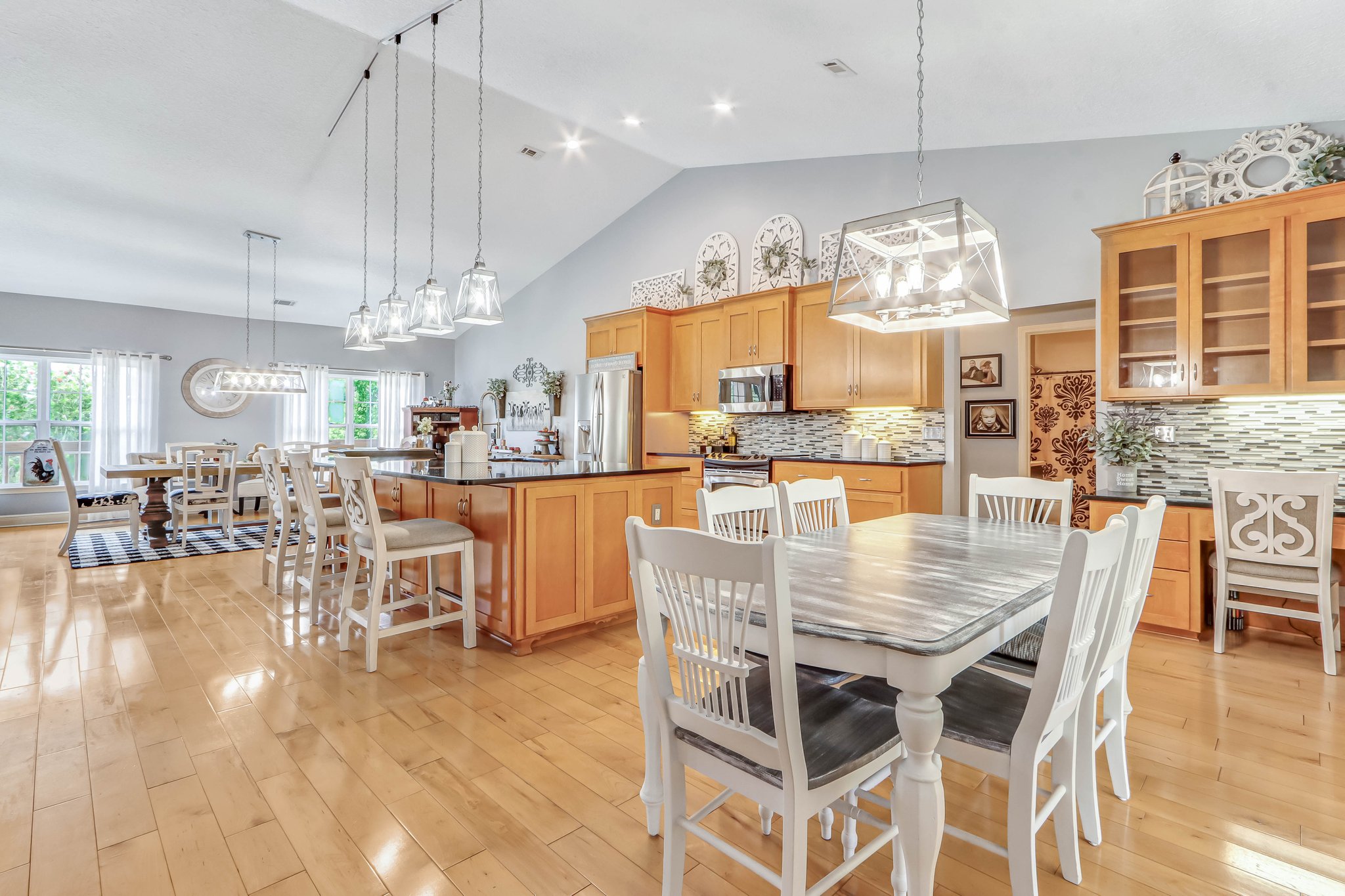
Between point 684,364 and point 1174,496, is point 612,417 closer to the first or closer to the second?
point 684,364

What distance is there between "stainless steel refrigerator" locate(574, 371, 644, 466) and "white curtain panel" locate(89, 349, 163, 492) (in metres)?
5.60

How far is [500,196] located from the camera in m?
6.23

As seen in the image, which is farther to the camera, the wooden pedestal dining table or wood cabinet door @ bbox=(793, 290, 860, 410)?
wood cabinet door @ bbox=(793, 290, 860, 410)

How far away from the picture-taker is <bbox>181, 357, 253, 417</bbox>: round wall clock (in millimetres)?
8211

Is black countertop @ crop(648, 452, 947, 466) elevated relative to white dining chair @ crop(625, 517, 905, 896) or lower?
elevated

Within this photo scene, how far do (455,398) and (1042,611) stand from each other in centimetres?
977

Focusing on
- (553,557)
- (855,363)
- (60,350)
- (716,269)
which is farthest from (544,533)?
(60,350)

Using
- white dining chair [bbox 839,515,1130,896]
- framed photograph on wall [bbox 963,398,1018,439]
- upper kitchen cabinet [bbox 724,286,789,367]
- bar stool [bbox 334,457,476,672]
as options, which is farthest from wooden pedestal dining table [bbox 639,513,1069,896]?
framed photograph on wall [bbox 963,398,1018,439]

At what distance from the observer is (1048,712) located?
1293mm

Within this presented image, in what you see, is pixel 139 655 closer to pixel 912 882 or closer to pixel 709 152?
pixel 912 882

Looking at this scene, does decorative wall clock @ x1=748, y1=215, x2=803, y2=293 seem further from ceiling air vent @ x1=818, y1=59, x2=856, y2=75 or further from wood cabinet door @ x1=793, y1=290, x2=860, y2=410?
ceiling air vent @ x1=818, y1=59, x2=856, y2=75

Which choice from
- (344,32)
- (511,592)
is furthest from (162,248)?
(511,592)

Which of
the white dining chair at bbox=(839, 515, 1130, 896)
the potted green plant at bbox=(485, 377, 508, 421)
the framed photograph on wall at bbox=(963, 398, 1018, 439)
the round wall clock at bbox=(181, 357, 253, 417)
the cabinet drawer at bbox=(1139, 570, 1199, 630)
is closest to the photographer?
the white dining chair at bbox=(839, 515, 1130, 896)

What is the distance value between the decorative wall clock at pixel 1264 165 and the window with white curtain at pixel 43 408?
10.9 metres
